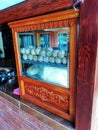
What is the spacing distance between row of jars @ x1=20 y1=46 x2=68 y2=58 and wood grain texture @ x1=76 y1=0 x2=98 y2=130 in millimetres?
225

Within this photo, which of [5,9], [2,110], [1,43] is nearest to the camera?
[5,9]

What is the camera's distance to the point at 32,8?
94 centimetres

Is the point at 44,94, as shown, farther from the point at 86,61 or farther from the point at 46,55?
the point at 86,61

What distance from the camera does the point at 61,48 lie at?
3.24ft

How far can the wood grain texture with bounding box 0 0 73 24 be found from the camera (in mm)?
789

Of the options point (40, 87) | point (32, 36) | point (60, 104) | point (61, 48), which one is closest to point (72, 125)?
point (60, 104)

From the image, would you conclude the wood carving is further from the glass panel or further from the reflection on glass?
the reflection on glass

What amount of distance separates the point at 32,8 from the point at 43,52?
38cm

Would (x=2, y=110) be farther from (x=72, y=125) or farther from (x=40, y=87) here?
(x=72, y=125)

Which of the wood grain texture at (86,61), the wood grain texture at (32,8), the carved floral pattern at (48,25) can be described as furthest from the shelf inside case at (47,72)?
the wood grain texture at (32,8)

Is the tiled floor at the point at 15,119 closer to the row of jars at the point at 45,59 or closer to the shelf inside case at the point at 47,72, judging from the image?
the shelf inside case at the point at 47,72

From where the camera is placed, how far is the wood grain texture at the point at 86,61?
0.65 metres

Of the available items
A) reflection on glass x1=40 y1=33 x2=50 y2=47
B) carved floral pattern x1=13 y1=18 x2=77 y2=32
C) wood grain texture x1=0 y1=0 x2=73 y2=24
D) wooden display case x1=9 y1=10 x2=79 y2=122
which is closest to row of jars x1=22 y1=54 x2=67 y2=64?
wooden display case x1=9 y1=10 x2=79 y2=122

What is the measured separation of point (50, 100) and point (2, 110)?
0.84 m
